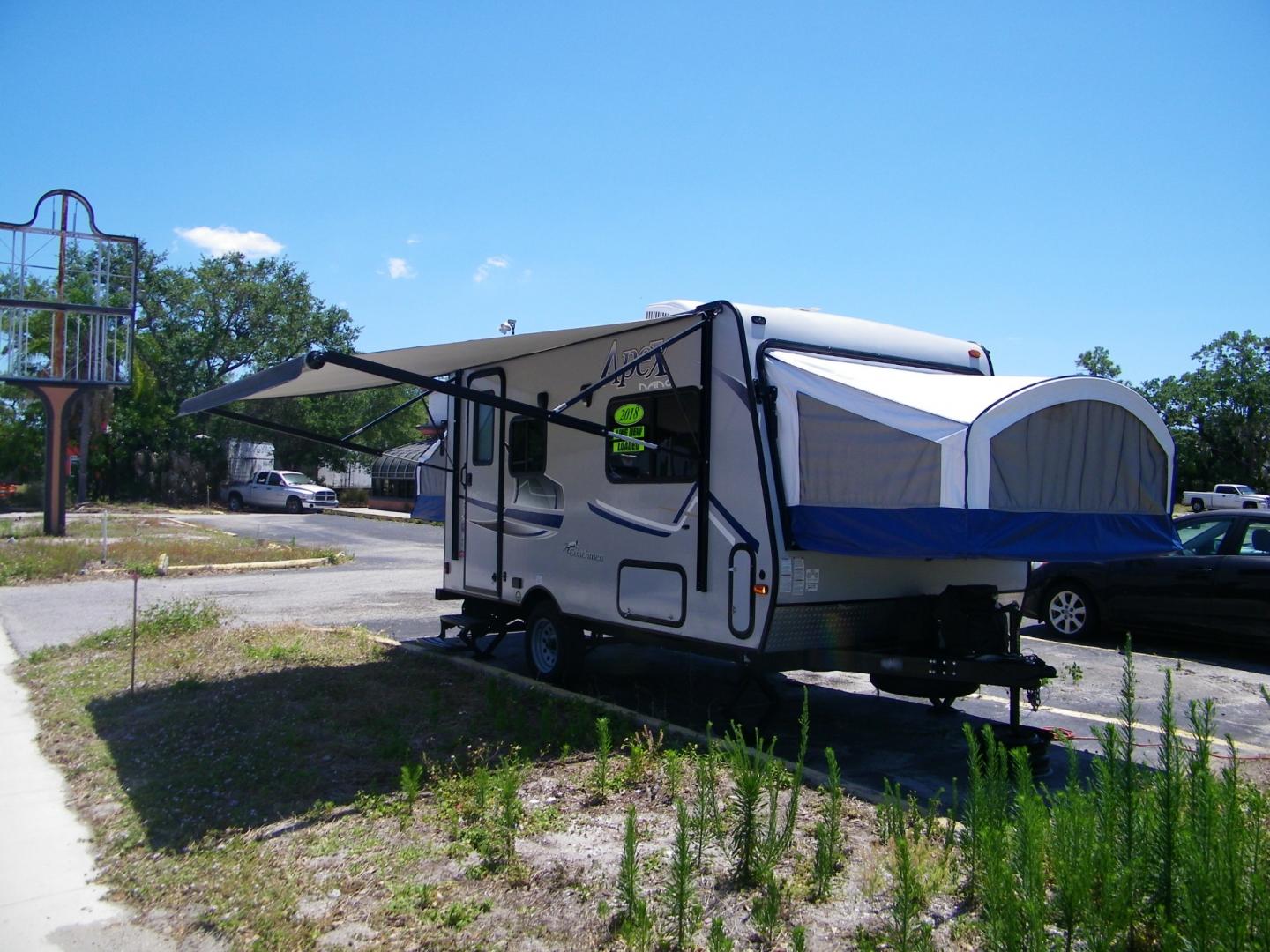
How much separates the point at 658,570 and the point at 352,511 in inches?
1400

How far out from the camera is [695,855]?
4.23 meters

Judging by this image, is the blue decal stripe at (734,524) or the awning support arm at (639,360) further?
the awning support arm at (639,360)

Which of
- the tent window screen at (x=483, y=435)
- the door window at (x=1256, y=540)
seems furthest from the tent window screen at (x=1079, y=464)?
the tent window screen at (x=483, y=435)

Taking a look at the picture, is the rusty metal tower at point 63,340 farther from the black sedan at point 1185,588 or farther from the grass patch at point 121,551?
the black sedan at point 1185,588

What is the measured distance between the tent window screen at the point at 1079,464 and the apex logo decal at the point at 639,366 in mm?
2385

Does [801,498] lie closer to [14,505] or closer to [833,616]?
[833,616]

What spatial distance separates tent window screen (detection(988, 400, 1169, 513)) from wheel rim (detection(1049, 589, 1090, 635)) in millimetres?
Answer: 4937

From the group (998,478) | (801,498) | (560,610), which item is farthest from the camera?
(560,610)

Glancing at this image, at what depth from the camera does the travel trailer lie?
18.0ft

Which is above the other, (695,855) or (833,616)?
(833,616)

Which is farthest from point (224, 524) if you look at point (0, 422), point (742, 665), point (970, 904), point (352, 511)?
point (970, 904)

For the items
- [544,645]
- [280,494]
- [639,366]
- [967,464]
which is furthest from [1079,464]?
[280,494]

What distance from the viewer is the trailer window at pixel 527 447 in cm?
830

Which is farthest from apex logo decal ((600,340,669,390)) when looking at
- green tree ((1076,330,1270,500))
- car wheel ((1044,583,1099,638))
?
green tree ((1076,330,1270,500))
